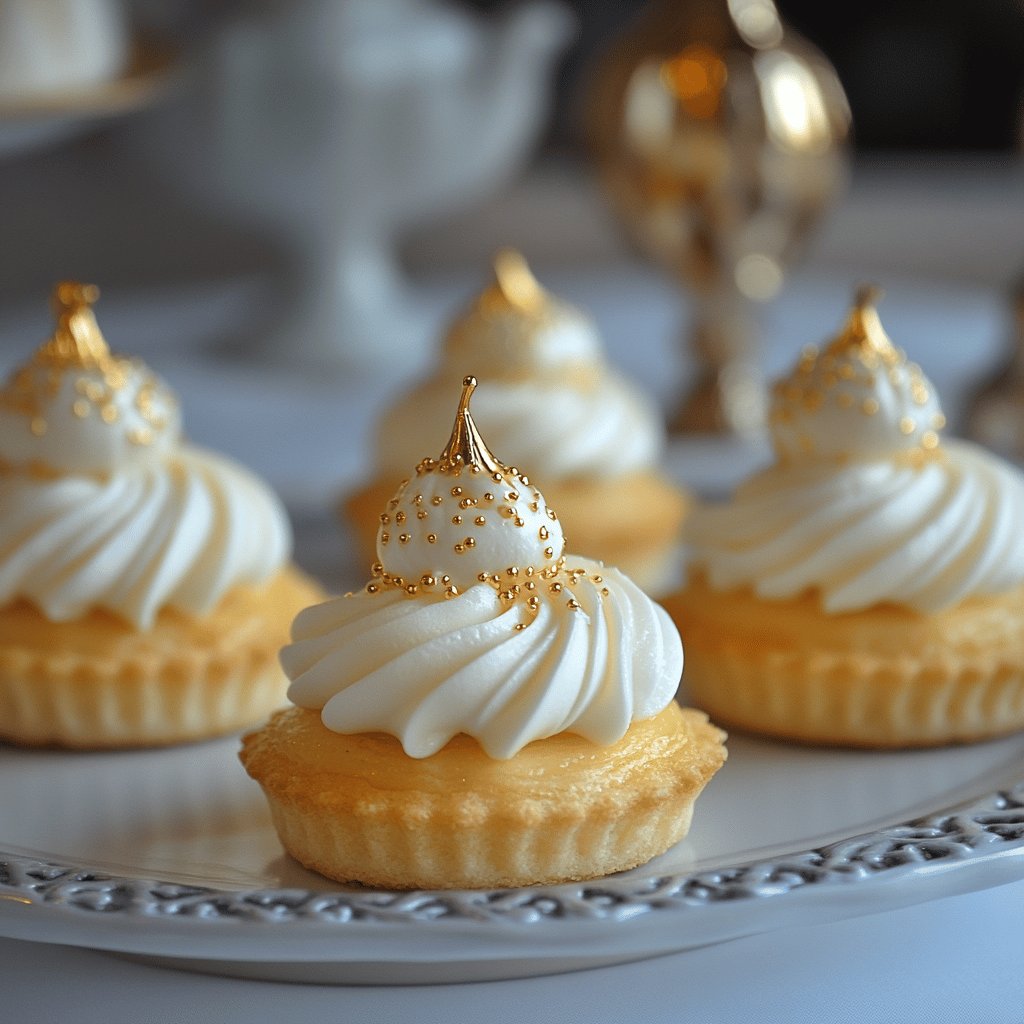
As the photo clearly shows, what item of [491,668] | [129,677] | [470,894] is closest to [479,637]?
[491,668]

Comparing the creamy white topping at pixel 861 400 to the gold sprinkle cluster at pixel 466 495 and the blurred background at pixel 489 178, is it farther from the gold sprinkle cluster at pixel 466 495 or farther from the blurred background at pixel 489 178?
Answer: the blurred background at pixel 489 178

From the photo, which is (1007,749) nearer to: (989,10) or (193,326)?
(193,326)

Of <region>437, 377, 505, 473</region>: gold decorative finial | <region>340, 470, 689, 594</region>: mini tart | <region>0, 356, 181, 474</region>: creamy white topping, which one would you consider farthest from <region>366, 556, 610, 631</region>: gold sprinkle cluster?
<region>340, 470, 689, 594</region>: mini tart

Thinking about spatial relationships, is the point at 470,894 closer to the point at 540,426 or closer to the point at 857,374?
the point at 857,374

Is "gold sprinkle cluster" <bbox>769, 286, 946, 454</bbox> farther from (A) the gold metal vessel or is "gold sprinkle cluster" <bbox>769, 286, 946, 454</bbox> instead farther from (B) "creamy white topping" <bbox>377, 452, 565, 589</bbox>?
(A) the gold metal vessel

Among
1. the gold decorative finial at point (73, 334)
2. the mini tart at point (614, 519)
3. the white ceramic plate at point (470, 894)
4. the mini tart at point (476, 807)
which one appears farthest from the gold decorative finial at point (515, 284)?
the mini tart at point (476, 807)

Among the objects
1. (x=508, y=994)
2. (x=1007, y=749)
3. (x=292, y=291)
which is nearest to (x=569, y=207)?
(x=292, y=291)

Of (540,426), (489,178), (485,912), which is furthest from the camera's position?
(489,178)
